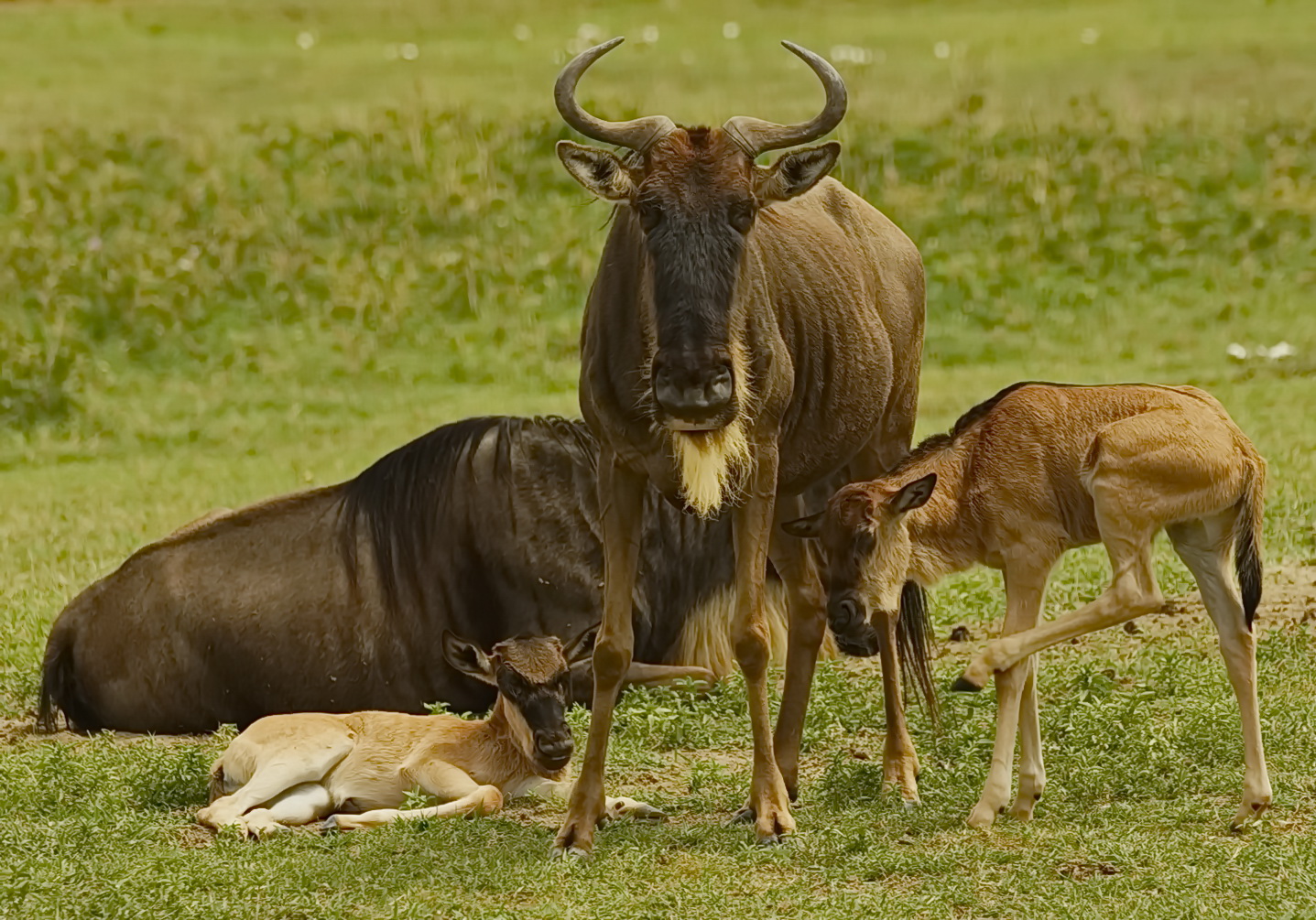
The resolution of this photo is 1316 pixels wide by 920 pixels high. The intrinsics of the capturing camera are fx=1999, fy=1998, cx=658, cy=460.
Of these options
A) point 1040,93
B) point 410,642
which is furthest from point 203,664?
point 1040,93

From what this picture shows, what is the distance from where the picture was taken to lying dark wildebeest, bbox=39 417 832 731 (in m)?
9.60

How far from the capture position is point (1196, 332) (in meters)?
19.9

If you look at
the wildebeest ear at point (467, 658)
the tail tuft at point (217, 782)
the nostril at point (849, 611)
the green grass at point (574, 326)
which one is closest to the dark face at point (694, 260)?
the nostril at point (849, 611)

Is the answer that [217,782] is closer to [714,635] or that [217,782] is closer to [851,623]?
[851,623]

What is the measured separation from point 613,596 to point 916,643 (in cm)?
169

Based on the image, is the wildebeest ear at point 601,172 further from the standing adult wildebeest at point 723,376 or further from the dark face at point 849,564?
the dark face at point 849,564

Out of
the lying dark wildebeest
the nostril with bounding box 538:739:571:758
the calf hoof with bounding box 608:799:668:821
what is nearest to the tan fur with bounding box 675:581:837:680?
the lying dark wildebeest

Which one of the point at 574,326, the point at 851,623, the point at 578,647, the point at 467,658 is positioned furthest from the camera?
the point at 574,326

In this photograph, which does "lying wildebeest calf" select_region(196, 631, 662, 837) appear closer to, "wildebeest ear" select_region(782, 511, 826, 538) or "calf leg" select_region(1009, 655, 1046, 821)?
"wildebeest ear" select_region(782, 511, 826, 538)

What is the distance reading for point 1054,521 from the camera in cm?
709

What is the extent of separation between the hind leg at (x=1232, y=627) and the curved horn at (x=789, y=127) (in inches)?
76.1

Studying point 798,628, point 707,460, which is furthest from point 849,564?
point 798,628

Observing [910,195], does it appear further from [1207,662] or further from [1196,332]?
[1207,662]

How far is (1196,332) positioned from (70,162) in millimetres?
12570
